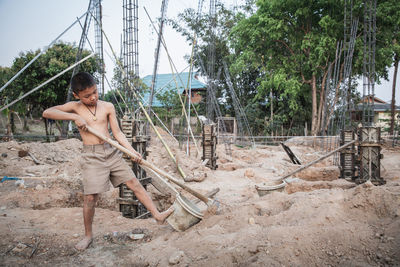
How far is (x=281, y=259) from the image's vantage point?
1785 millimetres

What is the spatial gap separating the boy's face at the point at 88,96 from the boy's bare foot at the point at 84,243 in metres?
1.30

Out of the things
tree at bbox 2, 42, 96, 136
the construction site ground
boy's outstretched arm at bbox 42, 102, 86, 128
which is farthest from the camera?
tree at bbox 2, 42, 96, 136

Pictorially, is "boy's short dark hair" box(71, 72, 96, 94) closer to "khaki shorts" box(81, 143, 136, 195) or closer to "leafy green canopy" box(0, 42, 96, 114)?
"khaki shorts" box(81, 143, 136, 195)

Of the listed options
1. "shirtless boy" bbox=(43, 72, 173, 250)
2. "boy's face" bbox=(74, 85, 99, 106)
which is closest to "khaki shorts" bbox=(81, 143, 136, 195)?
"shirtless boy" bbox=(43, 72, 173, 250)

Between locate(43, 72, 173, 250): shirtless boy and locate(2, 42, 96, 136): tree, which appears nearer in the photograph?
locate(43, 72, 173, 250): shirtless boy

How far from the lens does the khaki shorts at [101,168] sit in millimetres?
2506

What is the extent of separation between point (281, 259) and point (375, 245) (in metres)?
0.66

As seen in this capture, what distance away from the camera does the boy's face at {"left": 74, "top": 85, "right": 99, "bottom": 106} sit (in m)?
2.51

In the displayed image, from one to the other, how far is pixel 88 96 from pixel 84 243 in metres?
1.39

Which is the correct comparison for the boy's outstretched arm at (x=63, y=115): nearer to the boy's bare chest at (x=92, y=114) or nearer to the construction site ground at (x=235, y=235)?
the boy's bare chest at (x=92, y=114)

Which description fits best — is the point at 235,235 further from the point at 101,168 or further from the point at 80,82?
the point at 80,82

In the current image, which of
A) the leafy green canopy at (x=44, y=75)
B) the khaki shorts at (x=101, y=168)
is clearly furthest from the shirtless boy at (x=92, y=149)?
the leafy green canopy at (x=44, y=75)

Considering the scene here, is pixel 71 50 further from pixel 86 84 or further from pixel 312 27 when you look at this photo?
pixel 312 27

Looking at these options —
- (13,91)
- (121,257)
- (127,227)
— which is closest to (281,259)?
(121,257)
